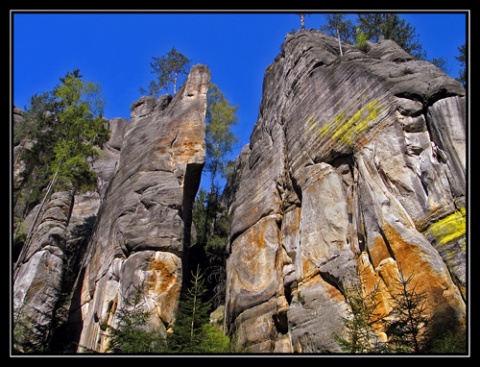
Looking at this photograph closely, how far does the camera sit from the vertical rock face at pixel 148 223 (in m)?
16.9

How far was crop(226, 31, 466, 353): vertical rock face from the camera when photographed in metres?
12.5

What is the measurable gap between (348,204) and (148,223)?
328 inches

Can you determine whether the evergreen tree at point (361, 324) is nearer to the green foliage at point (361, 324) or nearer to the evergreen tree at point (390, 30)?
the green foliage at point (361, 324)

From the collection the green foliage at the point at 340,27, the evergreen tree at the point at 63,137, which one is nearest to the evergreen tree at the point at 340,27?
the green foliage at the point at 340,27

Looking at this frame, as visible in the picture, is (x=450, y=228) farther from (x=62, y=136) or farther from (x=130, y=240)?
(x=62, y=136)

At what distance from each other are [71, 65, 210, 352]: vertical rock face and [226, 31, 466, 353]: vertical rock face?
2928 millimetres

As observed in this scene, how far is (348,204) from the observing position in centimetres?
1565

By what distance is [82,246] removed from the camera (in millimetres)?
23797

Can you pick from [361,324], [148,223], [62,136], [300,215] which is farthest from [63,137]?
[361,324]

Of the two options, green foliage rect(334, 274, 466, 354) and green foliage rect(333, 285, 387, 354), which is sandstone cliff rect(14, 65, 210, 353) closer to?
green foliage rect(333, 285, 387, 354)

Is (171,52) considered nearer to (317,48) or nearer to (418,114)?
(317,48)

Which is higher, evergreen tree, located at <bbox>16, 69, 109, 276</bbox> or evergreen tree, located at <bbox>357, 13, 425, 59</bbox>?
evergreen tree, located at <bbox>357, 13, 425, 59</bbox>

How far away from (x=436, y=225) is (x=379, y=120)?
468cm

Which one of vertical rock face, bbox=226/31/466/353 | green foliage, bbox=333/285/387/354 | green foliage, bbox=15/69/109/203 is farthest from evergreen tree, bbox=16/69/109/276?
green foliage, bbox=333/285/387/354
